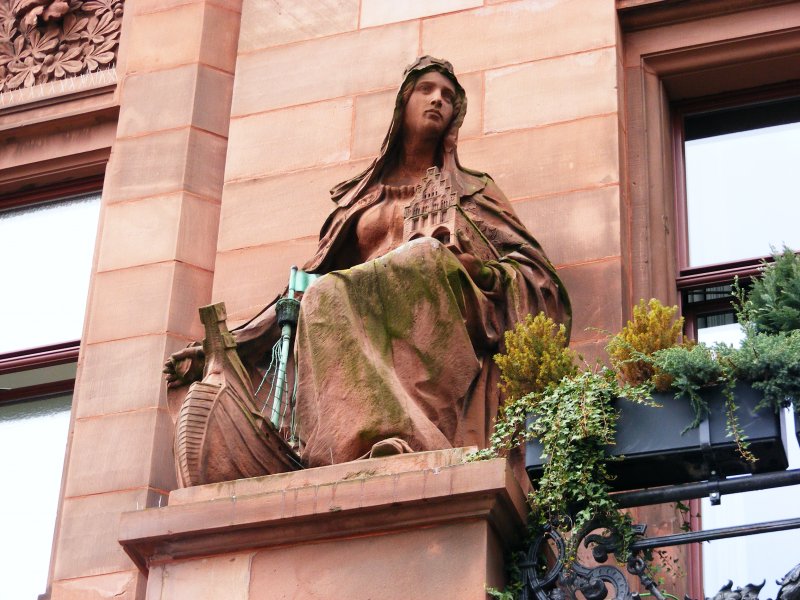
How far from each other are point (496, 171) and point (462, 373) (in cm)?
235

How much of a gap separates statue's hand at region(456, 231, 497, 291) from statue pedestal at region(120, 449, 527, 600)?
1.33 metres

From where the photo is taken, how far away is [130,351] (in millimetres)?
10672

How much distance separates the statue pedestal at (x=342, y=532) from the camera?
7477 millimetres

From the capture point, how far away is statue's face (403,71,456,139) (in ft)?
31.2

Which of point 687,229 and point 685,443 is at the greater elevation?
point 687,229

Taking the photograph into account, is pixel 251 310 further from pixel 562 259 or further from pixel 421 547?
pixel 421 547

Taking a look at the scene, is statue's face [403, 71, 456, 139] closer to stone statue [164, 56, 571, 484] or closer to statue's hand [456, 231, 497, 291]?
stone statue [164, 56, 571, 484]

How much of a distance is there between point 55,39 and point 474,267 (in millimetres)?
4900

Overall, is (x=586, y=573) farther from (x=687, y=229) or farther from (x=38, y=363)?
(x=38, y=363)

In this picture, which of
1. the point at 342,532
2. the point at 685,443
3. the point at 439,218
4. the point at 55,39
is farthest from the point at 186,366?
the point at 55,39

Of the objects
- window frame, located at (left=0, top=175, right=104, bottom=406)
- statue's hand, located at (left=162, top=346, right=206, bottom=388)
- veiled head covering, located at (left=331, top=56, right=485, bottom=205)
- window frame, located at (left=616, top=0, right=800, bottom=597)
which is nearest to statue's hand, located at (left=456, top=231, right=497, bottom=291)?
veiled head covering, located at (left=331, top=56, right=485, bottom=205)

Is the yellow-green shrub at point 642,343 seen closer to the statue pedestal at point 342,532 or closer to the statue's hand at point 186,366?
the statue pedestal at point 342,532

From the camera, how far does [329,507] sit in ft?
A: 25.2

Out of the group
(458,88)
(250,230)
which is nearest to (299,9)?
(250,230)
